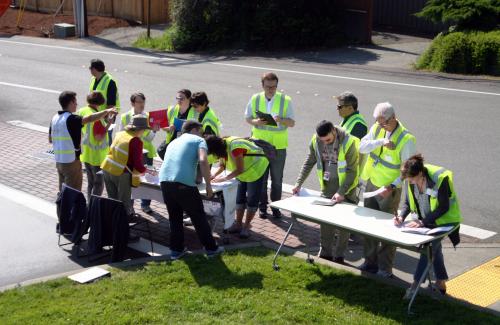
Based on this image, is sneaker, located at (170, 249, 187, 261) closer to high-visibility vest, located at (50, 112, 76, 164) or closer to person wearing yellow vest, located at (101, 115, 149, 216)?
person wearing yellow vest, located at (101, 115, 149, 216)

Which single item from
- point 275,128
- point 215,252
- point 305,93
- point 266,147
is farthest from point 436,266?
point 305,93

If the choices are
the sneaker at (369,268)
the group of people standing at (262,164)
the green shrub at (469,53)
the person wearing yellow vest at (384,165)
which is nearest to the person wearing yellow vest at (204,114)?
the group of people standing at (262,164)

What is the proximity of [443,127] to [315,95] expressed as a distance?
4.46 metres

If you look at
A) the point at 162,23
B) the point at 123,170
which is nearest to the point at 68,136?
the point at 123,170

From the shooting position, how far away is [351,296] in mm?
7473

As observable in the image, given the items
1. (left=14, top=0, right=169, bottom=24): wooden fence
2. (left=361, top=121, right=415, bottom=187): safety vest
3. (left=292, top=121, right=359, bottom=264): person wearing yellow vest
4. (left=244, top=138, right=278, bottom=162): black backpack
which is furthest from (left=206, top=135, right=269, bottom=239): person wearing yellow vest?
(left=14, top=0, right=169, bottom=24): wooden fence

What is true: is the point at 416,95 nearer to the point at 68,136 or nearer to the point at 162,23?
the point at 68,136

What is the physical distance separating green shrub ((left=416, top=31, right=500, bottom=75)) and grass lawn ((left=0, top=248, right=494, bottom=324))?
52.1ft

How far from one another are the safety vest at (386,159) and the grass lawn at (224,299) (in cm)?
116

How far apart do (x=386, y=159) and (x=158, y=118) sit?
3.75m

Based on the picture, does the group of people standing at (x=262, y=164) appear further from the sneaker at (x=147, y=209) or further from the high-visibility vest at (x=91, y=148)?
the sneaker at (x=147, y=209)

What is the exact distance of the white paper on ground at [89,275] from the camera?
7866 mm

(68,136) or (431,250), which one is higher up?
(68,136)

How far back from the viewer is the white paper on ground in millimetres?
7866
